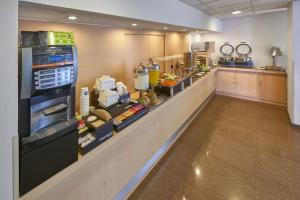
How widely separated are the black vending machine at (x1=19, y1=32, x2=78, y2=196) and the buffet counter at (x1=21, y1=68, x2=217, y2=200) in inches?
3.3

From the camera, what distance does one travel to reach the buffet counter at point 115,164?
4.08 ft

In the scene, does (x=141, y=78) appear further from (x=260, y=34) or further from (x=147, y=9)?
(x=260, y=34)

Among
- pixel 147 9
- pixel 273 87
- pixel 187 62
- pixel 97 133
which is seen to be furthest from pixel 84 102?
pixel 273 87

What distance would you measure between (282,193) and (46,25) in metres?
2.98

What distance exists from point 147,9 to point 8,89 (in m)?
1.76

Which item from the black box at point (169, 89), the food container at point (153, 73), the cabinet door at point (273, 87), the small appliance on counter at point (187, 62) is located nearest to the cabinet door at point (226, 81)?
the cabinet door at point (273, 87)

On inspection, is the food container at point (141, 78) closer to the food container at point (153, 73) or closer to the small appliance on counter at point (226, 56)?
the food container at point (153, 73)

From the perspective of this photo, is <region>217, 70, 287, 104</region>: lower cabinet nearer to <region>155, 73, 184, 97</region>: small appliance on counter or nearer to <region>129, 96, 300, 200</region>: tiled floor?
<region>129, 96, 300, 200</region>: tiled floor

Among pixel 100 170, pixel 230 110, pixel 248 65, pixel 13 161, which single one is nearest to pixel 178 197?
pixel 100 170

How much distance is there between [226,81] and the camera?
20.2 ft

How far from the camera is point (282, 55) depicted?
5.36 meters

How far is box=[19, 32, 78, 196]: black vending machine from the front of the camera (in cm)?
98

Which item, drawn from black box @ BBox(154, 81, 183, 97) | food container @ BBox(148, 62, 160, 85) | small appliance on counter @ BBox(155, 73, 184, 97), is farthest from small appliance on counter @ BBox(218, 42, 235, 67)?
food container @ BBox(148, 62, 160, 85)

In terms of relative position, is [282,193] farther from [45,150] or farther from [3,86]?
[3,86]
